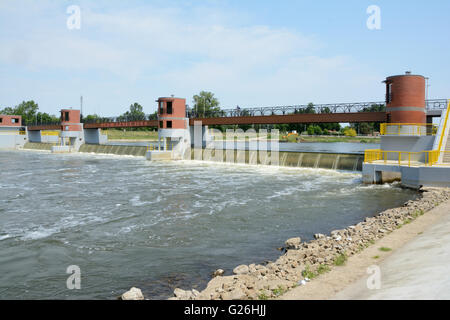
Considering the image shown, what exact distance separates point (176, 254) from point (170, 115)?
1498 inches

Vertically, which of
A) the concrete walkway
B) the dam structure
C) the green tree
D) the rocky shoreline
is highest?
the green tree

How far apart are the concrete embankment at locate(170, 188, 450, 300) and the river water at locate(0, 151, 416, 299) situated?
1.09 m

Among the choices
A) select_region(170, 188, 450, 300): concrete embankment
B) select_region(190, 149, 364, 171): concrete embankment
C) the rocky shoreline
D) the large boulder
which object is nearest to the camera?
select_region(170, 188, 450, 300): concrete embankment

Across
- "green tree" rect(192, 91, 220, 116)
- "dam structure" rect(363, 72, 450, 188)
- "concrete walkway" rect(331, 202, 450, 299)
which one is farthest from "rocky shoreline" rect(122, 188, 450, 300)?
"green tree" rect(192, 91, 220, 116)

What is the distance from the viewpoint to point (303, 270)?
870 centimetres

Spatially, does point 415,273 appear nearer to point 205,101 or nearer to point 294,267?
point 294,267

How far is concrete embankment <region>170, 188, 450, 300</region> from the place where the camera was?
7.52 metres

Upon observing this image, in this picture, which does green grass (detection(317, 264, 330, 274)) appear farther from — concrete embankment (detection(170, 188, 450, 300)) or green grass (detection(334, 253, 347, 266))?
green grass (detection(334, 253, 347, 266))

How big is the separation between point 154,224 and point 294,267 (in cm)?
823

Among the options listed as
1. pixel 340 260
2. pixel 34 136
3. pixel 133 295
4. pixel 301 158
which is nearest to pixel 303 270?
pixel 340 260

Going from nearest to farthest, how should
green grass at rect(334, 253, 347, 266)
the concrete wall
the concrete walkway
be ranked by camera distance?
the concrete walkway < green grass at rect(334, 253, 347, 266) < the concrete wall

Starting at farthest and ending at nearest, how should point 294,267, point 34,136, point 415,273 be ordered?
point 34,136 < point 294,267 < point 415,273

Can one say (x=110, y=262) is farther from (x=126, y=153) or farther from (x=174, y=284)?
(x=126, y=153)

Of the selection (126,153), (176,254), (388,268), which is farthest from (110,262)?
(126,153)
